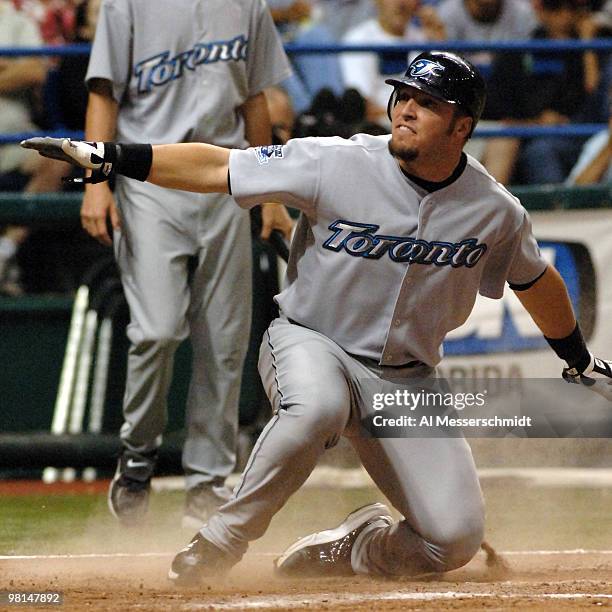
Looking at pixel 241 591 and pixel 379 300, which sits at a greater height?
pixel 379 300

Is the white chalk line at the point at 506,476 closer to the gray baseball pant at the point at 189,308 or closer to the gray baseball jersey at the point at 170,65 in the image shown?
the gray baseball pant at the point at 189,308

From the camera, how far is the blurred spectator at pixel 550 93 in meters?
A: 7.52

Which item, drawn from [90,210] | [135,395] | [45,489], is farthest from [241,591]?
[45,489]

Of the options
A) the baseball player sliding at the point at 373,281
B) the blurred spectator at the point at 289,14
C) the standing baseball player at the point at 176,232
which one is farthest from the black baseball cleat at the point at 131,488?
the blurred spectator at the point at 289,14

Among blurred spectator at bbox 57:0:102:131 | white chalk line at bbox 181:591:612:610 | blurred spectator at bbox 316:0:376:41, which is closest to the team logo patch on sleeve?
white chalk line at bbox 181:591:612:610

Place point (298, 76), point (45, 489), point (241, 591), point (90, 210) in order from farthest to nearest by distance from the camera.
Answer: point (298, 76) < point (45, 489) < point (90, 210) < point (241, 591)

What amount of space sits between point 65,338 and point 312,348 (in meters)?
3.14

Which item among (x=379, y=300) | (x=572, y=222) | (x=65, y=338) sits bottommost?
(x=65, y=338)

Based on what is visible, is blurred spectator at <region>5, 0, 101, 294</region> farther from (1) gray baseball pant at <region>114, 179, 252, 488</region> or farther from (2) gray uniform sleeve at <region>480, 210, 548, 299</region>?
(2) gray uniform sleeve at <region>480, 210, 548, 299</region>

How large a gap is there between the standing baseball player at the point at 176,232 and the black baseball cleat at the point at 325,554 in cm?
90

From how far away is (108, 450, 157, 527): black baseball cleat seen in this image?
485 centimetres

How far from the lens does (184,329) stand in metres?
4.85

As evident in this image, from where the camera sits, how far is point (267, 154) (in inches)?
148

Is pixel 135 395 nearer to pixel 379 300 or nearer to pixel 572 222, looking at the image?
pixel 379 300
